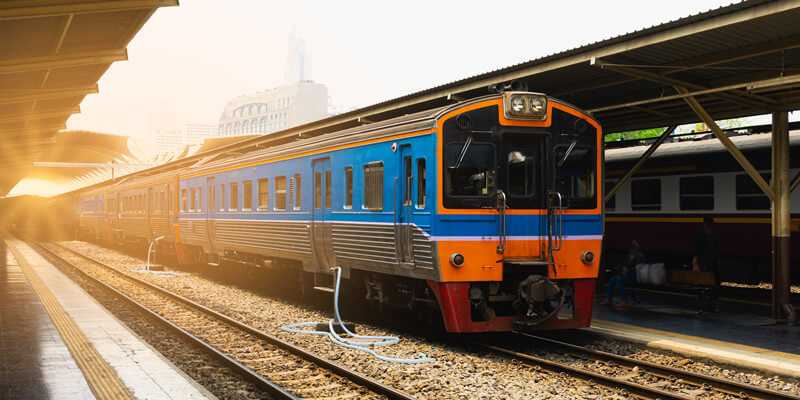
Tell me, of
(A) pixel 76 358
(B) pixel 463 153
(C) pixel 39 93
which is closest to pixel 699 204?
(B) pixel 463 153

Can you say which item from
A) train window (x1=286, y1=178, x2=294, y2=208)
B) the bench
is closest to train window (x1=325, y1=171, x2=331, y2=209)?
train window (x1=286, y1=178, x2=294, y2=208)

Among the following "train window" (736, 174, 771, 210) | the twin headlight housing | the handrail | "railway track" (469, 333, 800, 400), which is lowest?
"railway track" (469, 333, 800, 400)

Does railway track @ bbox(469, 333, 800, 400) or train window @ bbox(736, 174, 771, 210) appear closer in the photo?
railway track @ bbox(469, 333, 800, 400)

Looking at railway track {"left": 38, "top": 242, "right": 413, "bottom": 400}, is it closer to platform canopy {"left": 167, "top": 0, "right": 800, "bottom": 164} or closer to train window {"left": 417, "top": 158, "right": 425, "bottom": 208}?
train window {"left": 417, "top": 158, "right": 425, "bottom": 208}

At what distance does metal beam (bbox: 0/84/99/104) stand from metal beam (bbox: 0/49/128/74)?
3038mm

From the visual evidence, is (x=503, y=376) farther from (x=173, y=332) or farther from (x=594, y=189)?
(x=173, y=332)

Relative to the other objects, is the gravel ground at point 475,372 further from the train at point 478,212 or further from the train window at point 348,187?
the train window at point 348,187

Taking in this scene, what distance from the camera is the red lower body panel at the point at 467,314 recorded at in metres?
9.02

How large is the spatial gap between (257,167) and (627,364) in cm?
982

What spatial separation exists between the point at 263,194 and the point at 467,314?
7.56 m

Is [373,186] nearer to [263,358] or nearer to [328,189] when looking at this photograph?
[328,189]

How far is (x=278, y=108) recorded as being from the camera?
6934 inches

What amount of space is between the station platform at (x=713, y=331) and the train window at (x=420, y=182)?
331 cm

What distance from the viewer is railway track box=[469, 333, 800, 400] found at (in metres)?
7.04
